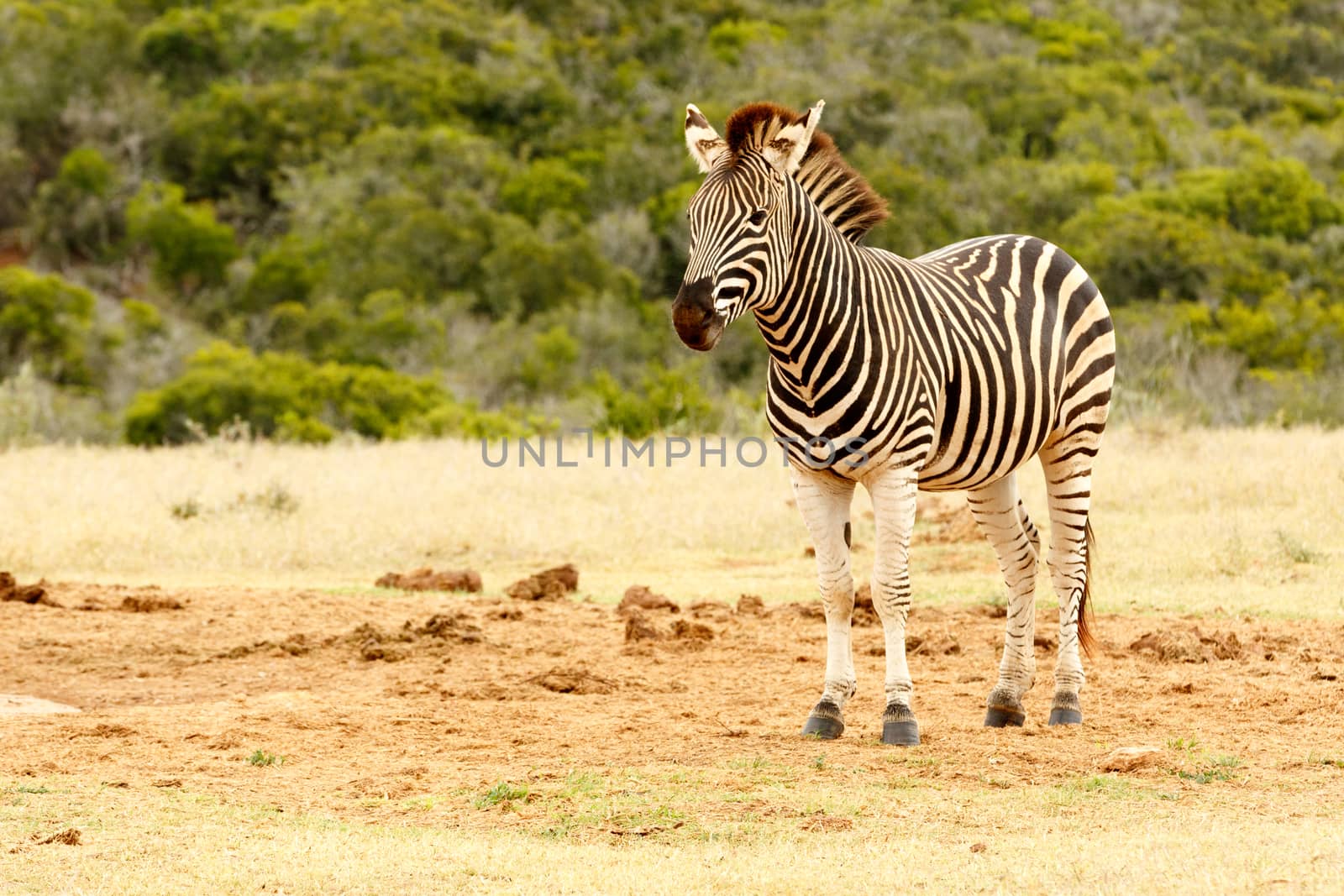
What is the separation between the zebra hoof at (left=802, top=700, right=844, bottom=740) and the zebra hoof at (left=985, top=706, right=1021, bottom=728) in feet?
2.50

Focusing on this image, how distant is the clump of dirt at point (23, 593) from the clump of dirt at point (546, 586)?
302cm

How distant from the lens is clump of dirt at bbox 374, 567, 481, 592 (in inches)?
449

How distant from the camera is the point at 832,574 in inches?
255

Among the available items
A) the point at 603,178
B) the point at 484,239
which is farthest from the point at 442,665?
the point at 603,178

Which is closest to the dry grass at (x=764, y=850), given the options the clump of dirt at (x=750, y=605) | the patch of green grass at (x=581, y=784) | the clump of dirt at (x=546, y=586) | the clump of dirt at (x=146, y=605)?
the patch of green grass at (x=581, y=784)

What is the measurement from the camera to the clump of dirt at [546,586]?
10852 mm

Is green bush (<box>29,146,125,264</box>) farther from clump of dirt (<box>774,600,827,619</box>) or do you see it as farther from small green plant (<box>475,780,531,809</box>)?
small green plant (<box>475,780,531,809</box>)

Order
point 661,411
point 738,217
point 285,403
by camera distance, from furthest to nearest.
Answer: point 285,403 < point 661,411 < point 738,217

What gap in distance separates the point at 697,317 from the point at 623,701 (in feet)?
8.58

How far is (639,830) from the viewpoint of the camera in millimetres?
5230

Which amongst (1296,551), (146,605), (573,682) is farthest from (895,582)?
(1296,551)

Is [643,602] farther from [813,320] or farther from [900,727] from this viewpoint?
[813,320]

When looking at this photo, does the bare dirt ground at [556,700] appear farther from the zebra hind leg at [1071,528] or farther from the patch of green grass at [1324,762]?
the zebra hind leg at [1071,528]

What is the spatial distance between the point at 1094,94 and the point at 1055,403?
111ft
